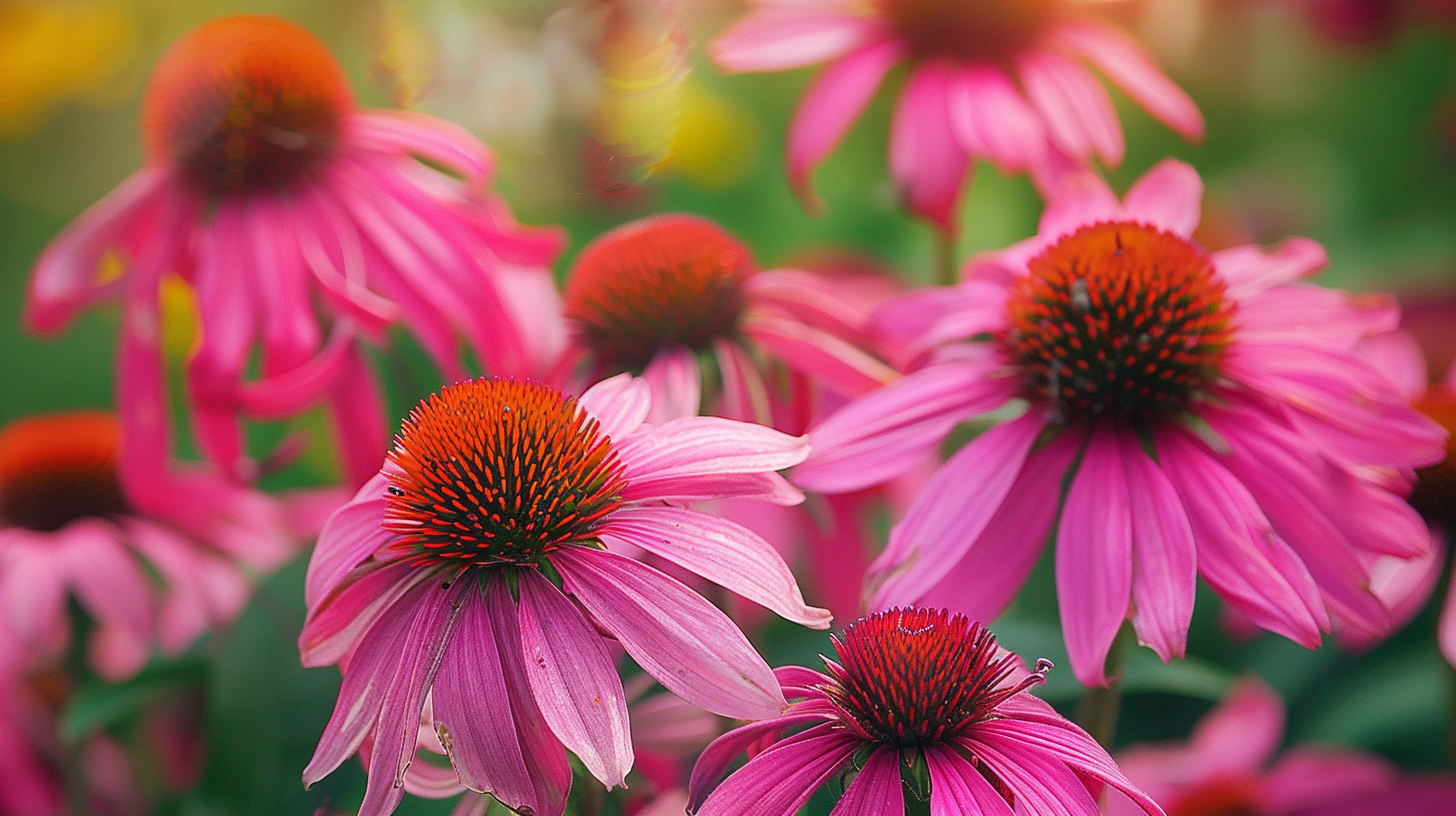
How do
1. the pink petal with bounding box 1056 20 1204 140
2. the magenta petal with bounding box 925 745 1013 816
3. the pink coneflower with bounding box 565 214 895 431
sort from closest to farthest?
the magenta petal with bounding box 925 745 1013 816
the pink coneflower with bounding box 565 214 895 431
the pink petal with bounding box 1056 20 1204 140

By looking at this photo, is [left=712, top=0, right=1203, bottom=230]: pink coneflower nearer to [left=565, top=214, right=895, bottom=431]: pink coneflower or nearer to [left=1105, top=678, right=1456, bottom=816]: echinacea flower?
[left=565, top=214, right=895, bottom=431]: pink coneflower

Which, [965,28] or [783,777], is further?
[965,28]

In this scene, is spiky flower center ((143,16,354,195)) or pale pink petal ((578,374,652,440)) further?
spiky flower center ((143,16,354,195))

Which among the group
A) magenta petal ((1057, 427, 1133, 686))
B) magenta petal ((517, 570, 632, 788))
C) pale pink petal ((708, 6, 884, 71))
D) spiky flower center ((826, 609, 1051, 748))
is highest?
pale pink petal ((708, 6, 884, 71))

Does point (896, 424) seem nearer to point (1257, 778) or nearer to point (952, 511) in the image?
point (952, 511)

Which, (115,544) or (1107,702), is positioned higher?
(1107,702)

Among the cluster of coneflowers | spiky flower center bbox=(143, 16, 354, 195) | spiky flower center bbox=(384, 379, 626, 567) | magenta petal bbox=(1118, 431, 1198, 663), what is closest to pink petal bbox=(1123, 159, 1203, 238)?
the cluster of coneflowers

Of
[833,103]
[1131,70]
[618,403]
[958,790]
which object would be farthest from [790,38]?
[958,790]
